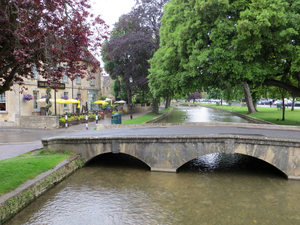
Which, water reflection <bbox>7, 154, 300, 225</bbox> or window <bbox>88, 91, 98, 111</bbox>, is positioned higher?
window <bbox>88, 91, 98, 111</bbox>

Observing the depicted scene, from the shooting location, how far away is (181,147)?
8.79m

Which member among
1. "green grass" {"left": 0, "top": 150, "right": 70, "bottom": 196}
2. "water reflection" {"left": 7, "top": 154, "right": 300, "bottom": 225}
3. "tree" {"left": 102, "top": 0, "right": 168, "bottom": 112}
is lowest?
"water reflection" {"left": 7, "top": 154, "right": 300, "bottom": 225}

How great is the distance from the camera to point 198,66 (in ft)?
47.0

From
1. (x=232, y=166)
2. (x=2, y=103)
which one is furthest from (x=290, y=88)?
(x=2, y=103)

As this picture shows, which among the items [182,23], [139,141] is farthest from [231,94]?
[139,141]

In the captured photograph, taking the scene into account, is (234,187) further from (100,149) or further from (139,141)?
(100,149)

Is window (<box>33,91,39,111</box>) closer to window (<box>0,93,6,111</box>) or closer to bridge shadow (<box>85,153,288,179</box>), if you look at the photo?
window (<box>0,93,6,111</box>)

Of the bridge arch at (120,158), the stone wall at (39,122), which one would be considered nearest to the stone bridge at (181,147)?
the bridge arch at (120,158)

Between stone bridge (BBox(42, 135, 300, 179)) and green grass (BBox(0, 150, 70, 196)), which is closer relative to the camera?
green grass (BBox(0, 150, 70, 196))

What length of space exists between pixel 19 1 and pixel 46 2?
0.67 meters

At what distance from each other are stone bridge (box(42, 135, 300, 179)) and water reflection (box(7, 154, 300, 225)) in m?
0.56

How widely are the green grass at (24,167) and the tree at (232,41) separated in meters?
9.31

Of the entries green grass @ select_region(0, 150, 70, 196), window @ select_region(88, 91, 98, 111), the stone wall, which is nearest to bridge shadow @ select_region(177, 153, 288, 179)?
green grass @ select_region(0, 150, 70, 196)

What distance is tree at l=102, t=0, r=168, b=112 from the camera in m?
27.2
